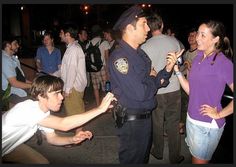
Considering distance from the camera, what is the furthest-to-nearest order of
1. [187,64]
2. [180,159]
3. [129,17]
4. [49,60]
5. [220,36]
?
[49,60] → [187,64] → [180,159] → [129,17] → [220,36]

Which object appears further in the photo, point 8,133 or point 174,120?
point 174,120

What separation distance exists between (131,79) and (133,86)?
0.24 feet

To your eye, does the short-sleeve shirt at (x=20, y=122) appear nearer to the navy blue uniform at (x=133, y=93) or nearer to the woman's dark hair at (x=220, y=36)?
the navy blue uniform at (x=133, y=93)

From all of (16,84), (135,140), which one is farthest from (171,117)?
(16,84)

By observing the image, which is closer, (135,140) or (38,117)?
(38,117)

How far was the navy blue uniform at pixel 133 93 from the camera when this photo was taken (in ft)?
10.4

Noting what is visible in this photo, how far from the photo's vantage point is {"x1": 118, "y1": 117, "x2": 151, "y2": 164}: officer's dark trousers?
331 cm

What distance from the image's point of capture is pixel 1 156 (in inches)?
122

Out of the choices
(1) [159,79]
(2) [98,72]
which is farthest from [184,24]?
(1) [159,79]

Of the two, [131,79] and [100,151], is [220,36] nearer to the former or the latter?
[131,79]

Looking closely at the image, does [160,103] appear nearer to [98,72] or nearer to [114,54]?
[114,54]

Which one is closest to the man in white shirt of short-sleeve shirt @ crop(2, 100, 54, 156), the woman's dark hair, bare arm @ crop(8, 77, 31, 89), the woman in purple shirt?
bare arm @ crop(8, 77, 31, 89)

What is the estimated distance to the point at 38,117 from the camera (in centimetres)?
291

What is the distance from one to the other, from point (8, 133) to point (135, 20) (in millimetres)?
1696
